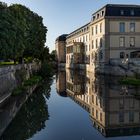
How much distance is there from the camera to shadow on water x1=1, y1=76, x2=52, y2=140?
18.7m

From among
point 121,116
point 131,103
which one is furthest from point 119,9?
point 121,116

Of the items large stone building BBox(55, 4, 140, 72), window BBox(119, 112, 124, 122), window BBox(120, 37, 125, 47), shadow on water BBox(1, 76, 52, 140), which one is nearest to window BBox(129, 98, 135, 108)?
window BBox(119, 112, 124, 122)

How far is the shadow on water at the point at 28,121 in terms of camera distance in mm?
18725

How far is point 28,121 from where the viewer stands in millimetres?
22766

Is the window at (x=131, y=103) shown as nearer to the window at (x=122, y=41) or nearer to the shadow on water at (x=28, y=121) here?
the shadow on water at (x=28, y=121)

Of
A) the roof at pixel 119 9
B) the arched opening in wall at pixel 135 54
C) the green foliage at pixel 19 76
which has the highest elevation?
the roof at pixel 119 9

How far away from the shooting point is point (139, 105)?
89.2 ft

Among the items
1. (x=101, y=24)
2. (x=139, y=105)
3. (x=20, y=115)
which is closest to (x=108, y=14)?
(x=101, y=24)

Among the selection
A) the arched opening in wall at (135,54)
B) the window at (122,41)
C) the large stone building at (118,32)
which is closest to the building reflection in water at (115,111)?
the arched opening in wall at (135,54)

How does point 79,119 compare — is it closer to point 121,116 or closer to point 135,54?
point 121,116

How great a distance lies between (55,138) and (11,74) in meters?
18.0

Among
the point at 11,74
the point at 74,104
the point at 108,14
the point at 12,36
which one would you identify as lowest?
the point at 74,104

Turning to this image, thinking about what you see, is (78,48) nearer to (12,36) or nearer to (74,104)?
(12,36)

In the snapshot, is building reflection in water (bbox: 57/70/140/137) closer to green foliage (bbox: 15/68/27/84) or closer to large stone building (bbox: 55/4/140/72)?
green foliage (bbox: 15/68/27/84)
